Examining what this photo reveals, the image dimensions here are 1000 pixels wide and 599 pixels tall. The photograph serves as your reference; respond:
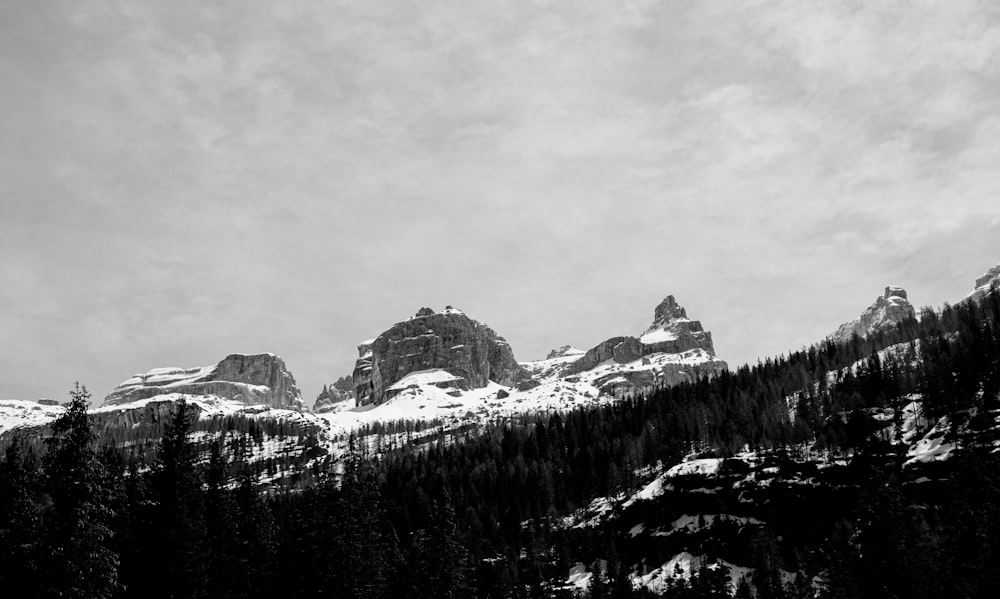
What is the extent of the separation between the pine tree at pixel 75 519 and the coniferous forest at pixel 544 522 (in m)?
0.08

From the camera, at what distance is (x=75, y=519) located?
3203 cm

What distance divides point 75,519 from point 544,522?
165m

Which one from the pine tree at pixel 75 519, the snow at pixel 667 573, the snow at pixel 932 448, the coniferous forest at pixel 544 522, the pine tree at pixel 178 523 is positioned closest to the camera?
the pine tree at pixel 75 519

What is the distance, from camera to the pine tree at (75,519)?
31141 millimetres

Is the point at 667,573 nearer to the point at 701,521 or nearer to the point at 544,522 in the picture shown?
the point at 701,521

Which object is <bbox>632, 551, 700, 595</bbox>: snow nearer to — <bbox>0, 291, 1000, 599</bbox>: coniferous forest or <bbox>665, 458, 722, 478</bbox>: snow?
<bbox>0, 291, 1000, 599</bbox>: coniferous forest

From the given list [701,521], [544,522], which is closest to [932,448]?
[701,521]

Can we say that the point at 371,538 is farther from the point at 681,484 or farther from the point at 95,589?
the point at 681,484

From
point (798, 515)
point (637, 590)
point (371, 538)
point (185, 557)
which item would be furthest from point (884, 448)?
point (185, 557)

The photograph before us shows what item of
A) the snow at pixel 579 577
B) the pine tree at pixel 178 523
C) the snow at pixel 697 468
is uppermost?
the pine tree at pixel 178 523

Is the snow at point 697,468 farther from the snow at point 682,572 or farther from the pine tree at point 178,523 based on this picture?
the pine tree at point 178,523

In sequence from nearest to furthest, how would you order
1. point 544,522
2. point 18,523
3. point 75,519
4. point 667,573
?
point 75,519 < point 18,523 < point 667,573 < point 544,522

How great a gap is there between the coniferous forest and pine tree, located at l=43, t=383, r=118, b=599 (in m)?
0.08

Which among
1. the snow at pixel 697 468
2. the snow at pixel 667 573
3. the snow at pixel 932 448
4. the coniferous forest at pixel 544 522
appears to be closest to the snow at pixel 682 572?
the snow at pixel 667 573
